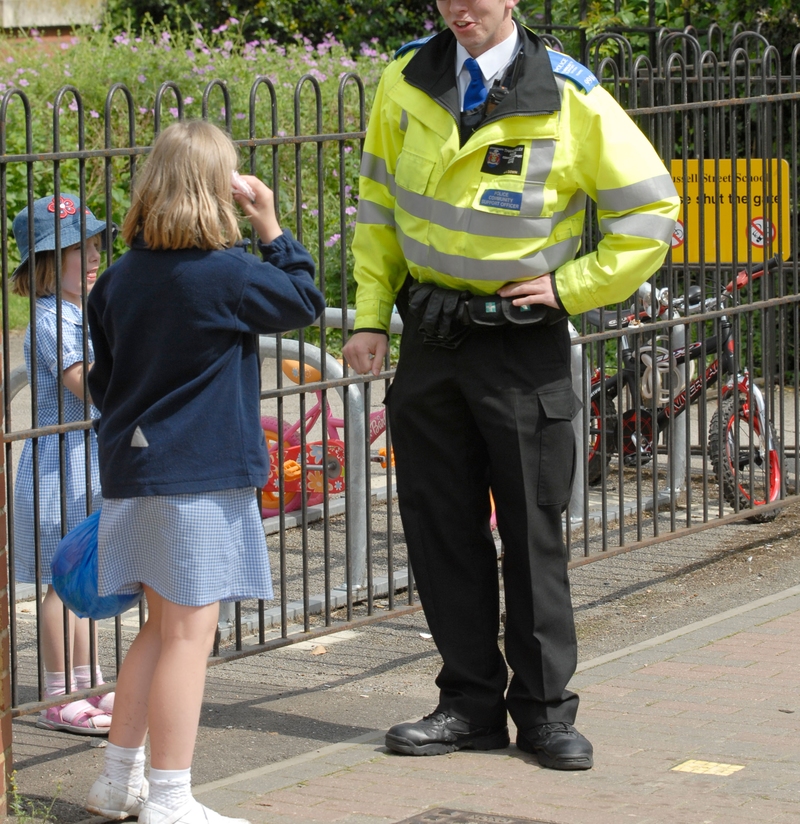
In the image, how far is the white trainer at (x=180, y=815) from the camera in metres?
3.33

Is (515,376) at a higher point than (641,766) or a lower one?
higher

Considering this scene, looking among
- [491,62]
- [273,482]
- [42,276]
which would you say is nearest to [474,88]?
[491,62]

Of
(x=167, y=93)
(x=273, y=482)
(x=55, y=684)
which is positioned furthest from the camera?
(x=167, y=93)

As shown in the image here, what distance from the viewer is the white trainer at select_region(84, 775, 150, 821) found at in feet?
11.5

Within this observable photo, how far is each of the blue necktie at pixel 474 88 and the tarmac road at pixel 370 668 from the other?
6.07ft

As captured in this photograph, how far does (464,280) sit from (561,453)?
21.2 inches

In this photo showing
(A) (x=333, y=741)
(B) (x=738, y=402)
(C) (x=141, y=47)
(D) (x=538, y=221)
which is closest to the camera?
(D) (x=538, y=221)

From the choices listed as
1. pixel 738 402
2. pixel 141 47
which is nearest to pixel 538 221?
pixel 738 402

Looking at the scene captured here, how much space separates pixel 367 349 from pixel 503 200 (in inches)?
23.8

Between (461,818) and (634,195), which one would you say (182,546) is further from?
(634,195)

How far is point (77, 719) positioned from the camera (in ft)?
14.3

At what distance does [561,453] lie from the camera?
392cm

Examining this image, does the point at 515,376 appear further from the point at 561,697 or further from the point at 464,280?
the point at 561,697

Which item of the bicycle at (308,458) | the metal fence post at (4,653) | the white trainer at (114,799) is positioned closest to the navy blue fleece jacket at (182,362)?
the metal fence post at (4,653)
